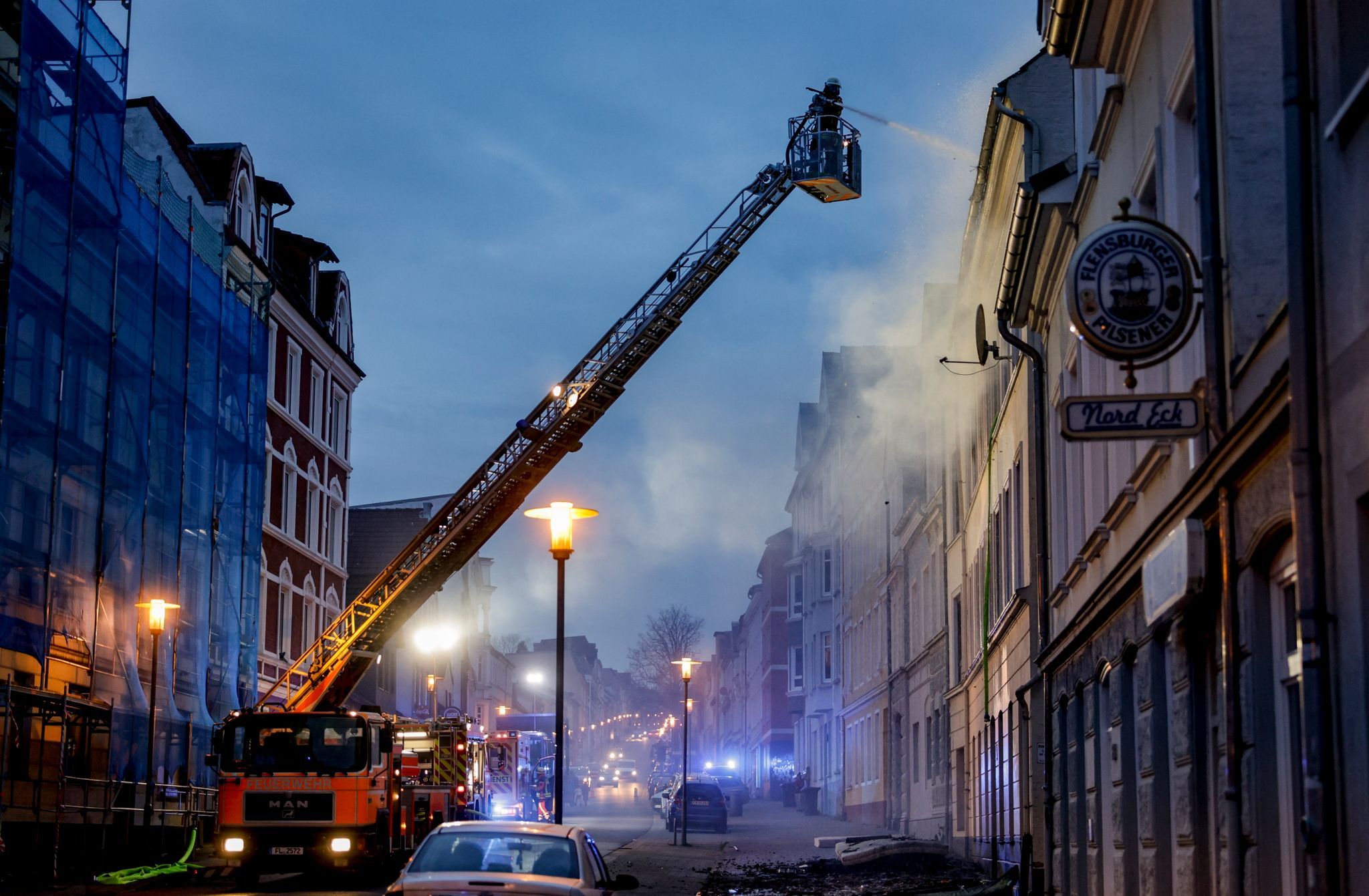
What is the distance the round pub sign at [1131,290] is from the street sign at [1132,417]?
0.33m

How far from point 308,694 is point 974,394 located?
12487mm

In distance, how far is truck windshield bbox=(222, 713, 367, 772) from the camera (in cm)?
2269

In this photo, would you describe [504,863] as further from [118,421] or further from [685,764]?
[685,764]

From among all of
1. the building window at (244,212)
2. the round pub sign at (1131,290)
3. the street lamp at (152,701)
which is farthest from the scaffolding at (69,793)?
the round pub sign at (1131,290)

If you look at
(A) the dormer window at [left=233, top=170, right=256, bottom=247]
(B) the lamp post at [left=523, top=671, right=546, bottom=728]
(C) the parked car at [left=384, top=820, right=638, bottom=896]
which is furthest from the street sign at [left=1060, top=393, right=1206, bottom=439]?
(B) the lamp post at [left=523, top=671, right=546, bottom=728]

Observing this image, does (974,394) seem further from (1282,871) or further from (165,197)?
(1282,871)

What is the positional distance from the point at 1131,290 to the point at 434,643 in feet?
132

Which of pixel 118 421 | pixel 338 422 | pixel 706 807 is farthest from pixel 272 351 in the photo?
pixel 706 807

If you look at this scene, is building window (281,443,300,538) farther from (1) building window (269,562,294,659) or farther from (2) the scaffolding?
(2) the scaffolding

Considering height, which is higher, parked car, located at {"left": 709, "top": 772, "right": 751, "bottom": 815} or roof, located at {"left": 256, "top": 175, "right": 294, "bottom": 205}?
roof, located at {"left": 256, "top": 175, "right": 294, "bottom": 205}

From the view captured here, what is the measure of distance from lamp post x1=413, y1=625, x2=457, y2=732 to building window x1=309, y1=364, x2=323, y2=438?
243 inches

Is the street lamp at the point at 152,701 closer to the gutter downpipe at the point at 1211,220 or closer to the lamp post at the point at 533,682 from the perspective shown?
the gutter downpipe at the point at 1211,220

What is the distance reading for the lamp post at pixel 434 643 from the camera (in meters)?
44.1

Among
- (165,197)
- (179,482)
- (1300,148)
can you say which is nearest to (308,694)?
(179,482)
